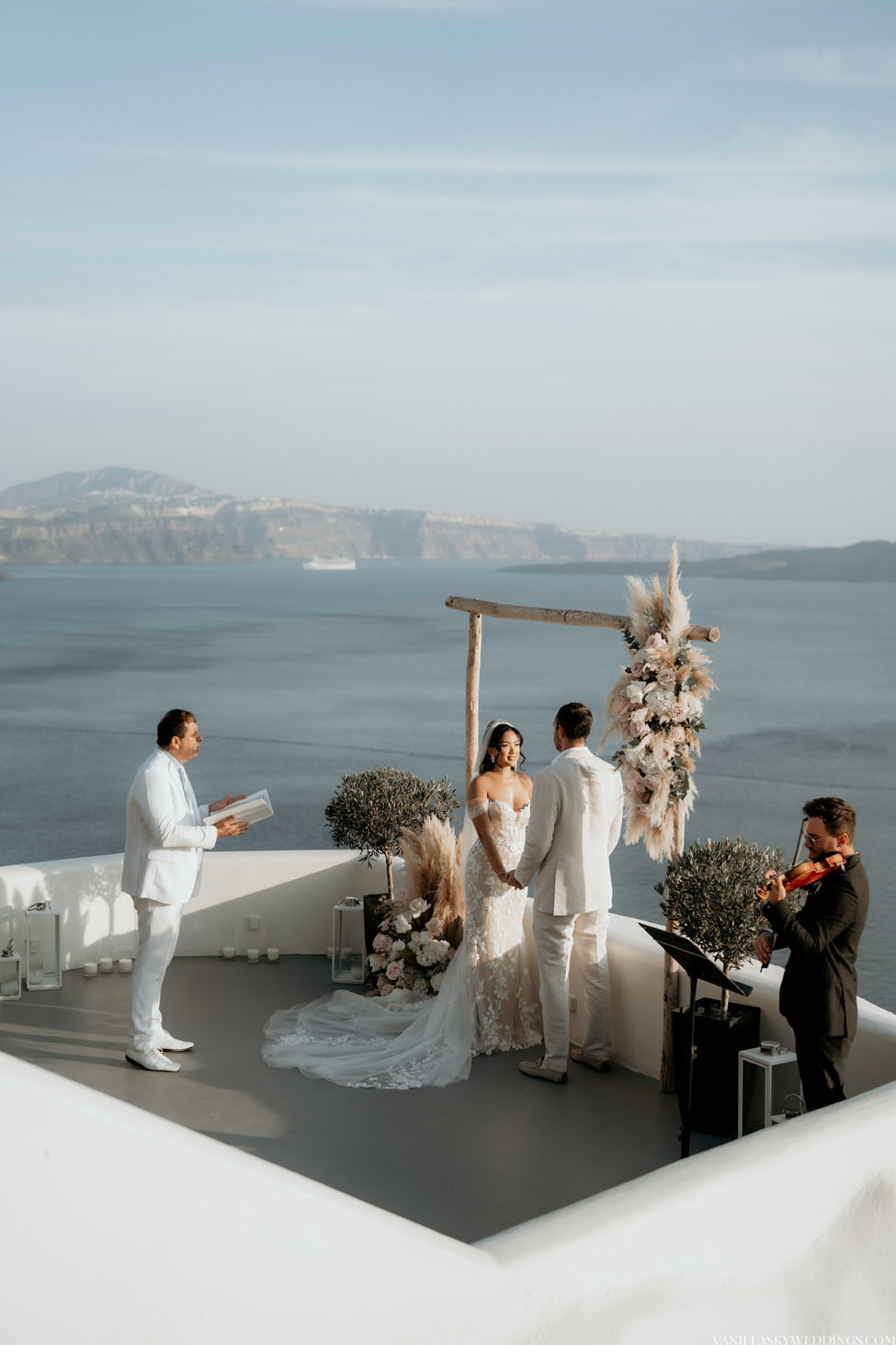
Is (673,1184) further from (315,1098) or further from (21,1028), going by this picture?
(21,1028)

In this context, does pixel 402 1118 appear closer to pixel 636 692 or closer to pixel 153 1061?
pixel 153 1061

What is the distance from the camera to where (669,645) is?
584 cm

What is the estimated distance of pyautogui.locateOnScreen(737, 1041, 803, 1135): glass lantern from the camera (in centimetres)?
508

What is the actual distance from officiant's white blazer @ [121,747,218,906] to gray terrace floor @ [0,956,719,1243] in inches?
33.1

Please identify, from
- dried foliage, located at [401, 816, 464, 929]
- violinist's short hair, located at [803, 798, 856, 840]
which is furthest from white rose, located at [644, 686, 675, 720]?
dried foliage, located at [401, 816, 464, 929]

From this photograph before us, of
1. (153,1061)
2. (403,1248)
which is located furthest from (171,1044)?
(403,1248)

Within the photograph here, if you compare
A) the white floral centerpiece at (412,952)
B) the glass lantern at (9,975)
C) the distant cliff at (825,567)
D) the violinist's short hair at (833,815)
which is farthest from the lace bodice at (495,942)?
the distant cliff at (825,567)

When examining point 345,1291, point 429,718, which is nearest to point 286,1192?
point 345,1291

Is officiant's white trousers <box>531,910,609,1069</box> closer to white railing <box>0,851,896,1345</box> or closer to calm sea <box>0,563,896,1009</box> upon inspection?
white railing <box>0,851,896,1345</box>

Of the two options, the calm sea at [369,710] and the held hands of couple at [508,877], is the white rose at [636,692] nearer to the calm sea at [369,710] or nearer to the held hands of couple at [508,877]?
the held hands of couple at [508,877]

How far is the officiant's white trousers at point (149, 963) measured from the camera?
19.7ft

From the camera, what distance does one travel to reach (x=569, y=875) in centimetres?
587

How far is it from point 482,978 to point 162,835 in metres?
1.67

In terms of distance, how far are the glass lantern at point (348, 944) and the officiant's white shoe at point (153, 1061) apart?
1.55 meters
